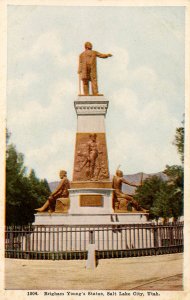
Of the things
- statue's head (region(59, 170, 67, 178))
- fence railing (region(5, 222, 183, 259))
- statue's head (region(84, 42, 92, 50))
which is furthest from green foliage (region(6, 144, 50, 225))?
statue's head (region(84, 42, 92, 50))

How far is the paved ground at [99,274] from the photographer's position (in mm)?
9836

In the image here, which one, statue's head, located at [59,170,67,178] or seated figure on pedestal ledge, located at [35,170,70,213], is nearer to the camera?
seated figure on pedestal ledge, located at [35,170,70,213]

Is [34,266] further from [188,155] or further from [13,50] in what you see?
[13,50]

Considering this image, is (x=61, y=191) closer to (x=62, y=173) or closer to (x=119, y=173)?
(x=62, y=173)

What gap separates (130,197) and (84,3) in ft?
23.5

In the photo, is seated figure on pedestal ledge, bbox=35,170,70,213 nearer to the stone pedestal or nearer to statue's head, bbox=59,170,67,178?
statue's head, bbox=59,170,67,178

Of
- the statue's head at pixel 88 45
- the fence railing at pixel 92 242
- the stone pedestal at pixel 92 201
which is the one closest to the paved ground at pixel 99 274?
the fence railing at pixel 92 242

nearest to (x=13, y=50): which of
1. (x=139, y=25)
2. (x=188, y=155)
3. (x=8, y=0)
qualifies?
(x=8, y=0)

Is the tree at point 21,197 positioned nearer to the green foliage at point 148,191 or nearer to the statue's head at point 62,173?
the statue's head at point 62,173

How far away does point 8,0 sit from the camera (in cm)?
1102

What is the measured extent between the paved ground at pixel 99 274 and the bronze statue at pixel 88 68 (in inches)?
261

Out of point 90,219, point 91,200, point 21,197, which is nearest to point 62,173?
point 91,200

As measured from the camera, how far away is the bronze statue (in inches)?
576

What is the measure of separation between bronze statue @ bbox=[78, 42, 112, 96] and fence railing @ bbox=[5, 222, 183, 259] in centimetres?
530
